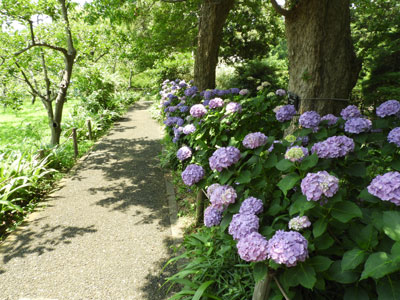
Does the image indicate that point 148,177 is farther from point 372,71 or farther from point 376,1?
point 372,71

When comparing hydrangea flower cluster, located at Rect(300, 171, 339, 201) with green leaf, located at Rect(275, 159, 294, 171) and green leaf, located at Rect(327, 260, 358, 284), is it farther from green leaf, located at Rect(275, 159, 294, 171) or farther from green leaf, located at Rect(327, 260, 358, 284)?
green leaf, located at Rect(327, 260, 358, 284)

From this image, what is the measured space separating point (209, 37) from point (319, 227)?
5.87 meters

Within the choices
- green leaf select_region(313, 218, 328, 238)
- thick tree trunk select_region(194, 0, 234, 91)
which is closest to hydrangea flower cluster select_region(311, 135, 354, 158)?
green leaf select_region(313, 218, 328, 238)

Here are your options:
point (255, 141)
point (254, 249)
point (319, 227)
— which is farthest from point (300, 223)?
point (255, 141)

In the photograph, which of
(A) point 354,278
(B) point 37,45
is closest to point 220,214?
(A) point 354,278

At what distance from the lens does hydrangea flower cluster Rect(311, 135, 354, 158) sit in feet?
5.67

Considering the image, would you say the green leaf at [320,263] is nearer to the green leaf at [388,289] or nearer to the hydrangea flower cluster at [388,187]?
the green leaf at [388,289]

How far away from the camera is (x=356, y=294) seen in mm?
1436

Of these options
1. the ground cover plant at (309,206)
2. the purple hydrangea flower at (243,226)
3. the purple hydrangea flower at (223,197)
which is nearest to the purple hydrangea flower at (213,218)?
the ground cover plant at (309,206)

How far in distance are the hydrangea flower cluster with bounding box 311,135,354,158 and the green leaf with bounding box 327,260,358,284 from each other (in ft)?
2.11

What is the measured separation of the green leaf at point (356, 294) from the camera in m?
1.42

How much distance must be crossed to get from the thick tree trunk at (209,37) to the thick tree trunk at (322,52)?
109 inches

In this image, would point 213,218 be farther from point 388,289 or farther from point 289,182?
point 388,289

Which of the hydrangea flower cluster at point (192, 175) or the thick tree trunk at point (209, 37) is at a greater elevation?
the thick tree trunk at point (209, 37)
